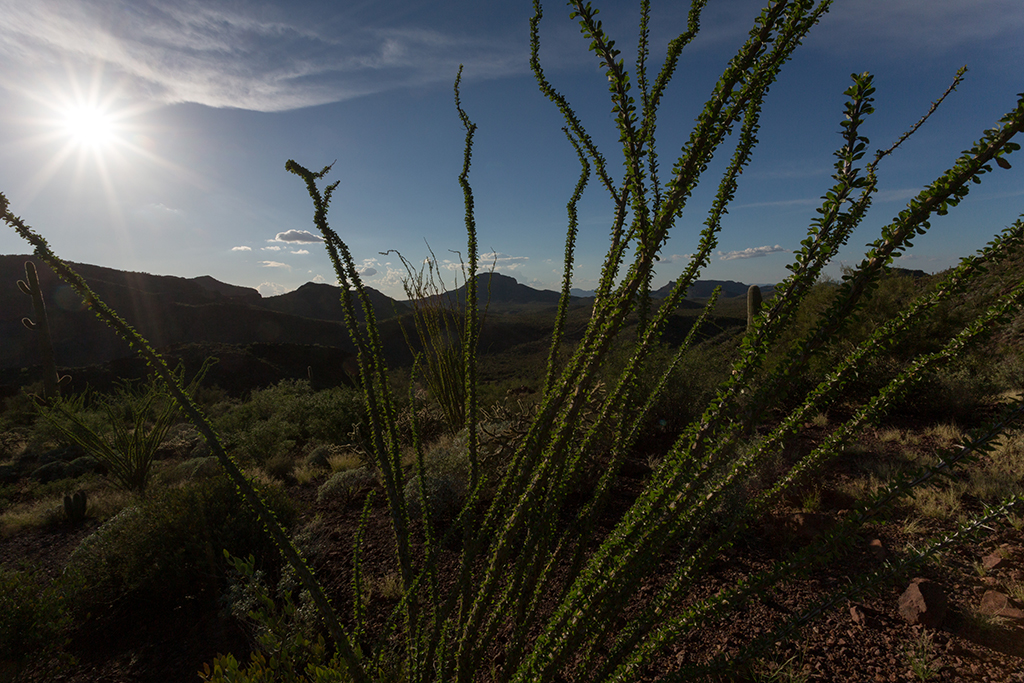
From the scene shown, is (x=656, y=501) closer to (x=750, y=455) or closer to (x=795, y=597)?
(x=750, y=455)

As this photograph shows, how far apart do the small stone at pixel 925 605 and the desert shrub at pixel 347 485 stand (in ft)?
13.1

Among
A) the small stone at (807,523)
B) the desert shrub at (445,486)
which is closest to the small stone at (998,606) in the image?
the small stone at (807,523)

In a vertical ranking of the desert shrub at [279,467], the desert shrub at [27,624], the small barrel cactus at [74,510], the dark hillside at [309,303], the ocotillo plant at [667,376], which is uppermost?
the dark hillside at [309,303]

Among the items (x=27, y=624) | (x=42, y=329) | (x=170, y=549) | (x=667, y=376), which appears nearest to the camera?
(x=667, y=376)

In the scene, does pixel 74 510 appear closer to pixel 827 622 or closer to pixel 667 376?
pixel 667 376

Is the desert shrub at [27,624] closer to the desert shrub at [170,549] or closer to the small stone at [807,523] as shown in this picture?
the desert shrub at [170,549]

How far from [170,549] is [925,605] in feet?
16.1

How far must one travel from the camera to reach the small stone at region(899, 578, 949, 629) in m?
2.10

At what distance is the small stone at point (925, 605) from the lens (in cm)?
210

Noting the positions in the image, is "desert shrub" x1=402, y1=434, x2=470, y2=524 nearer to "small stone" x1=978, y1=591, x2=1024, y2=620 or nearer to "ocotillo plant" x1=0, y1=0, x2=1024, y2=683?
"ocotillo plant" x1=0, y1=0, x2=1024, y2=683

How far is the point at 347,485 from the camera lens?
183 inches

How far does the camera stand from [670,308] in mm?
1155

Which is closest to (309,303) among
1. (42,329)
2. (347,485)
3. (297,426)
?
(42,329)

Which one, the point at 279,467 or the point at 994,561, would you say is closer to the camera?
the point at 994,561
